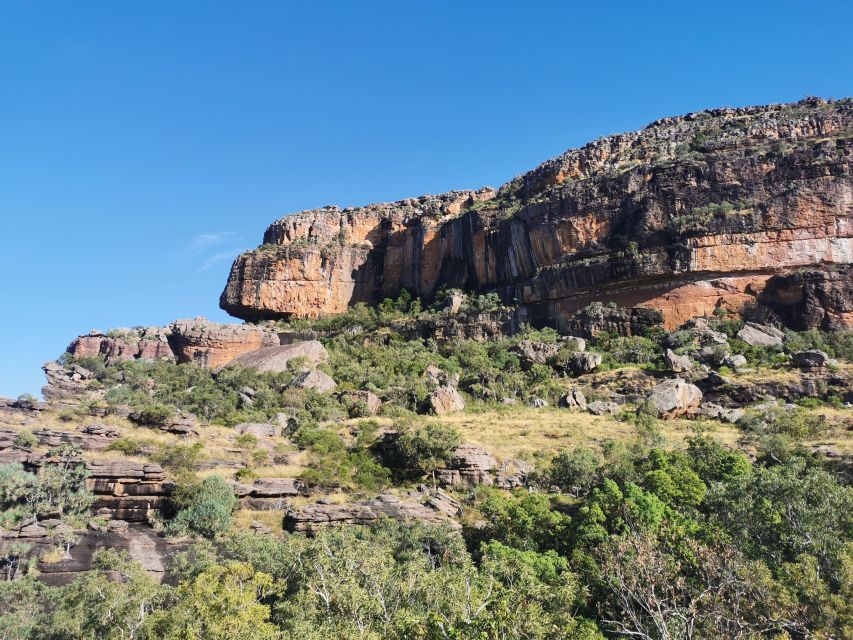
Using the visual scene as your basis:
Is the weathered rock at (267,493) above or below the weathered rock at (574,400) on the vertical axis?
below

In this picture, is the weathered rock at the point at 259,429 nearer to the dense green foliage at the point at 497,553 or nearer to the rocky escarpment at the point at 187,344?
the dense green foliage at the point at 497,553

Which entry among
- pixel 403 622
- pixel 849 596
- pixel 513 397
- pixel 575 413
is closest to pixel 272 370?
pixel 513 397

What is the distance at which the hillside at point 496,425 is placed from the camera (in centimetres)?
1434

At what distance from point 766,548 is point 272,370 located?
4175cm

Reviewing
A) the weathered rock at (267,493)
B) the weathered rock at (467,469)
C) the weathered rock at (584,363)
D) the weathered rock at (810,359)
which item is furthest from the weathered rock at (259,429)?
the weathered rock at (810,359)

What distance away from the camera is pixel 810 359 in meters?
39.9

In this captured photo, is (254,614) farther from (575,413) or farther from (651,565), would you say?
(575,413)

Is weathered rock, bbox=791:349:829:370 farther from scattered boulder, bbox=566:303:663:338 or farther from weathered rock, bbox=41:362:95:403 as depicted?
weathered rock, bbox=41:362:95:403

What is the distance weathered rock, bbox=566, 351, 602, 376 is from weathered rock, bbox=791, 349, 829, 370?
1313 centimetres

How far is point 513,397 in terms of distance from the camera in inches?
1741

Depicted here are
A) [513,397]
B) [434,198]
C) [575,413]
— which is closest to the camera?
[575,413]

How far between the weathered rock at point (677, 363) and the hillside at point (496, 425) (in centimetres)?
51

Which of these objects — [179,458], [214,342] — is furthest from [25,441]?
[214,342]

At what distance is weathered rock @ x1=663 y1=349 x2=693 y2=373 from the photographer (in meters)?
42.3
